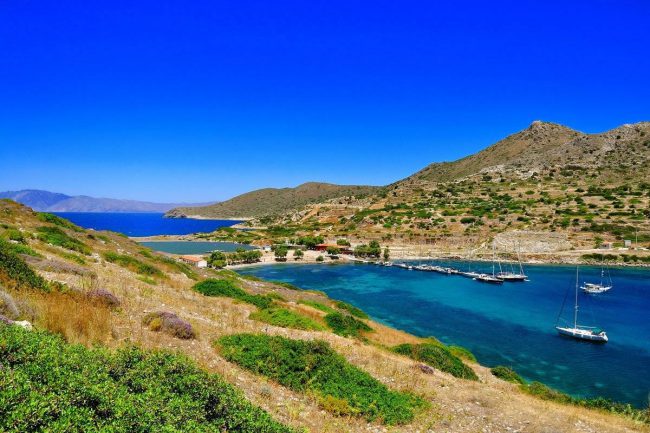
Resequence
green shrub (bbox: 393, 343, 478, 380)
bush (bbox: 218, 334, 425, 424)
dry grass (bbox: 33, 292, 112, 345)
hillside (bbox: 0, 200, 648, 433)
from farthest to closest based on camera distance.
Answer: green shrub (bbox: 393, 343, 478, 380), bush (bbox: 218, 334, 425, 424), dry grass (bbox: 33, 292, 112, 345), hillside (bbox: 0, 200, 648, 433)

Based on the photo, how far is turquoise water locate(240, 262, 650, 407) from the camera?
29.6 meters

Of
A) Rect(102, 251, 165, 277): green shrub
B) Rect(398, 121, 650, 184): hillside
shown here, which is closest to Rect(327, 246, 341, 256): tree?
Rect(102, 251, 165, 277): green shrub

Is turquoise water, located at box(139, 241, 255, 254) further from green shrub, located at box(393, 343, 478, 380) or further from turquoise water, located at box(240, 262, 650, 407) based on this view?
green shrub, located at box(393, 343, 478, 380)

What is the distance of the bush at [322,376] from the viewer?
9.06 m

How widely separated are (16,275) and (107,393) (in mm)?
8383

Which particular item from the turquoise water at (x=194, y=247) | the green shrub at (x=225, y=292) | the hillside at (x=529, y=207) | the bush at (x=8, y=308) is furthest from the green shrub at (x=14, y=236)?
the hillside at (x=529, y=207)

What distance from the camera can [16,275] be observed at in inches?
417

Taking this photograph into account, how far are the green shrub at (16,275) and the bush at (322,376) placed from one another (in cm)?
558

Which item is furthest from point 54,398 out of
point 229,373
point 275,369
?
point 275,369

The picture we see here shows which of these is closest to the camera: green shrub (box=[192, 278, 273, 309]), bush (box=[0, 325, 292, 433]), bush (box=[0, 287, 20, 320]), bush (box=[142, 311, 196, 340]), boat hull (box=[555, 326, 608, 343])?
bush (box=[0, 325, 292, 433])

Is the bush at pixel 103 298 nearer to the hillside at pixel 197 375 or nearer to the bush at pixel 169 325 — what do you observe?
the hillside at pixel 197 375

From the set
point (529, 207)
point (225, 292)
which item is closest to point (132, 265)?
point (225, 292)

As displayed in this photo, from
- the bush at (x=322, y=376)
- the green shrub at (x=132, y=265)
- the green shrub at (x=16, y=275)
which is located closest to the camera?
the bush at (x=322, y=376)

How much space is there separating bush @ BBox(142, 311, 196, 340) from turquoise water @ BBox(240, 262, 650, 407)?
1061 inches
